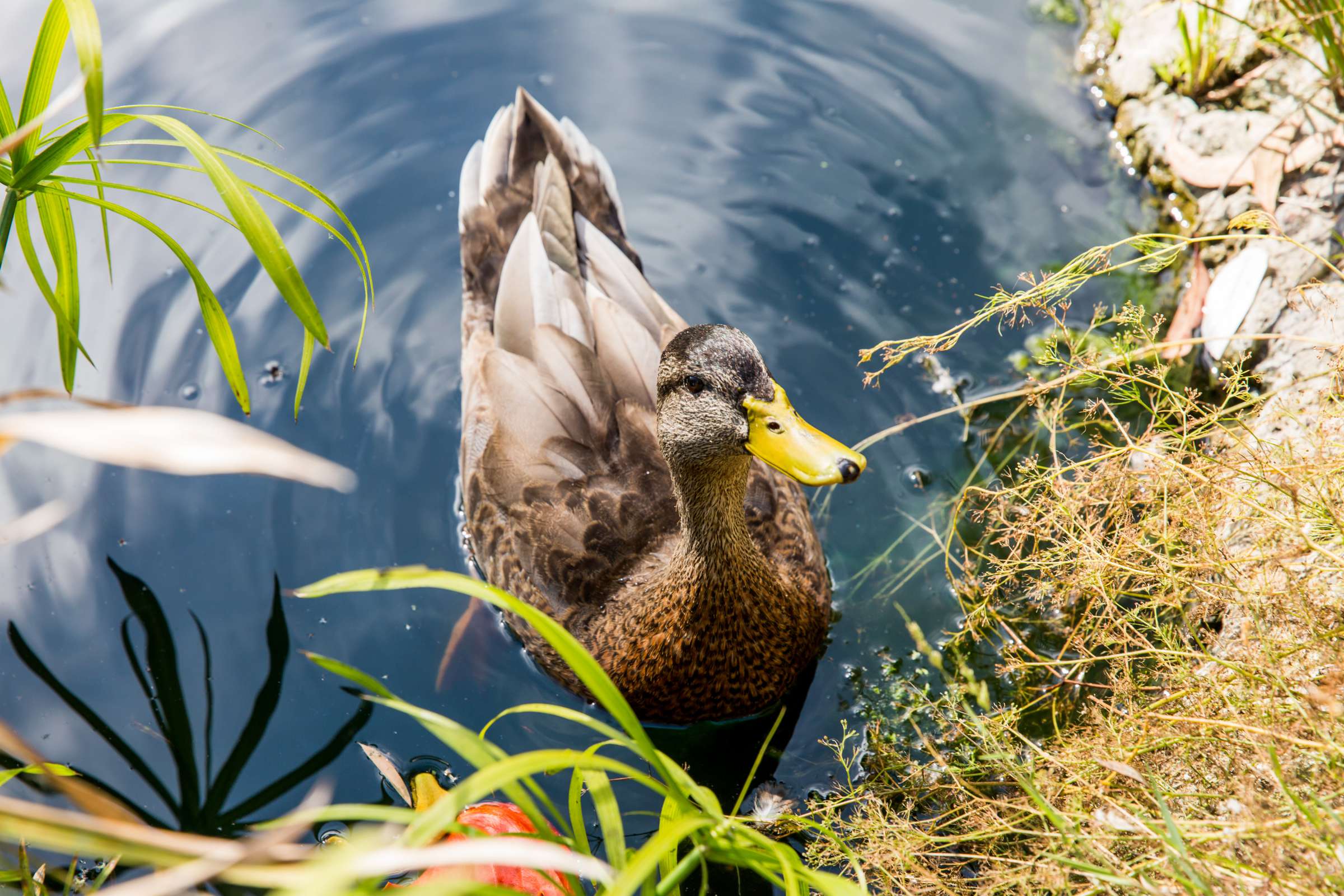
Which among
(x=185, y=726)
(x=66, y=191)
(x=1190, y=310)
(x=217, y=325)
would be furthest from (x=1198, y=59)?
(x=185, y=726)

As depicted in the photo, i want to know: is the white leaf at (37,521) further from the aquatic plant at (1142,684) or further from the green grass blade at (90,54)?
the aquatic plant at (1142,684)

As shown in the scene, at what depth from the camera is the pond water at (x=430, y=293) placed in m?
3.26

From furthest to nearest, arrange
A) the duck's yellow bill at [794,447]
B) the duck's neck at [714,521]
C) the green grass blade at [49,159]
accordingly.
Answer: the duck's neck at [714,521] → the duck's yellow bill at [794,447] → the green grass blade at [49,159]

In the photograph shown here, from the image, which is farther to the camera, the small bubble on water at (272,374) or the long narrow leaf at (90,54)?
the small bubble on water at (272,374)

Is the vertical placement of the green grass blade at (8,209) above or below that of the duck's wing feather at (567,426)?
above

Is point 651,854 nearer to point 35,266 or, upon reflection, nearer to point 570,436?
point 570,436

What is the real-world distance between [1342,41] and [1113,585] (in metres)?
2.24

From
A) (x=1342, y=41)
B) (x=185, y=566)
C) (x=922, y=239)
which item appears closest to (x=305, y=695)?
(x=185, y=566)

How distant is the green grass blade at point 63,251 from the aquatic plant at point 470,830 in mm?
1200

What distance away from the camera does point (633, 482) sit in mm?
3129

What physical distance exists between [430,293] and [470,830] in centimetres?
293

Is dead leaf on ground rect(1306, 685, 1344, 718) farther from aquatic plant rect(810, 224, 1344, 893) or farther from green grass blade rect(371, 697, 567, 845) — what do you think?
green grass blade rect(371, 697, 567, 845)

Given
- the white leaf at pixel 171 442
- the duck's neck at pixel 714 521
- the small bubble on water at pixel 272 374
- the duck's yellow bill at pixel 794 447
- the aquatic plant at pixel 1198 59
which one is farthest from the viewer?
the aquatic plant at pixel 1198 59

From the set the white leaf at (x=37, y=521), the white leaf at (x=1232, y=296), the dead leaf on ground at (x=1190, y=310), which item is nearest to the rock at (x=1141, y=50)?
the dead leaf on ground at (x=1190, y=310)
